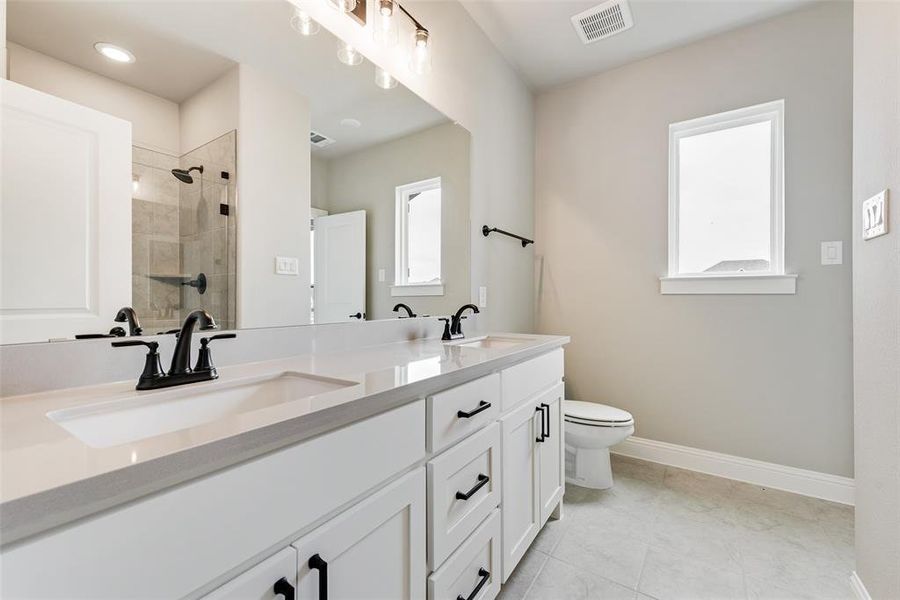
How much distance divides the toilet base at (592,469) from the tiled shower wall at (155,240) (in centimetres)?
204

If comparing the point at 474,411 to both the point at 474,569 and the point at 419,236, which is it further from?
the point at 419,236

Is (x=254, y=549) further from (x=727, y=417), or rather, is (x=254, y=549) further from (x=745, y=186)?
(x=745, y=186)

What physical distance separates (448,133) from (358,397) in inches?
64.9

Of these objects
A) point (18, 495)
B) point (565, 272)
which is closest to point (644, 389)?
point (565, 272)

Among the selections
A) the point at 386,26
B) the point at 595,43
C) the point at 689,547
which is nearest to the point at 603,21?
the point at 595,43

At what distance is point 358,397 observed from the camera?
2.32 ft

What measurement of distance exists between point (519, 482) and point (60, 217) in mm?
1450

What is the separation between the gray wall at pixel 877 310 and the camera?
101 centimetres

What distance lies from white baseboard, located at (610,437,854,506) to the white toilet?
0.52 m

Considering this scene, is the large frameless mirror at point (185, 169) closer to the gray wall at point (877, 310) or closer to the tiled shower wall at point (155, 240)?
the tiled shower wall at point (155, 240)

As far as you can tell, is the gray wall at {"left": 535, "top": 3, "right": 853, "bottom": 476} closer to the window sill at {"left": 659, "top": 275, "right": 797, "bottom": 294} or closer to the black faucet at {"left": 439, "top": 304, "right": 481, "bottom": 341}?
the window sill at {"left": 659, "top": 275, "right": 797, "bottom": 294}

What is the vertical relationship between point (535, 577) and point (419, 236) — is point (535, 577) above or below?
below

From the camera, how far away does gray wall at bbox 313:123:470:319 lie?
1.50 metres

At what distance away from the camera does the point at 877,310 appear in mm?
1102
